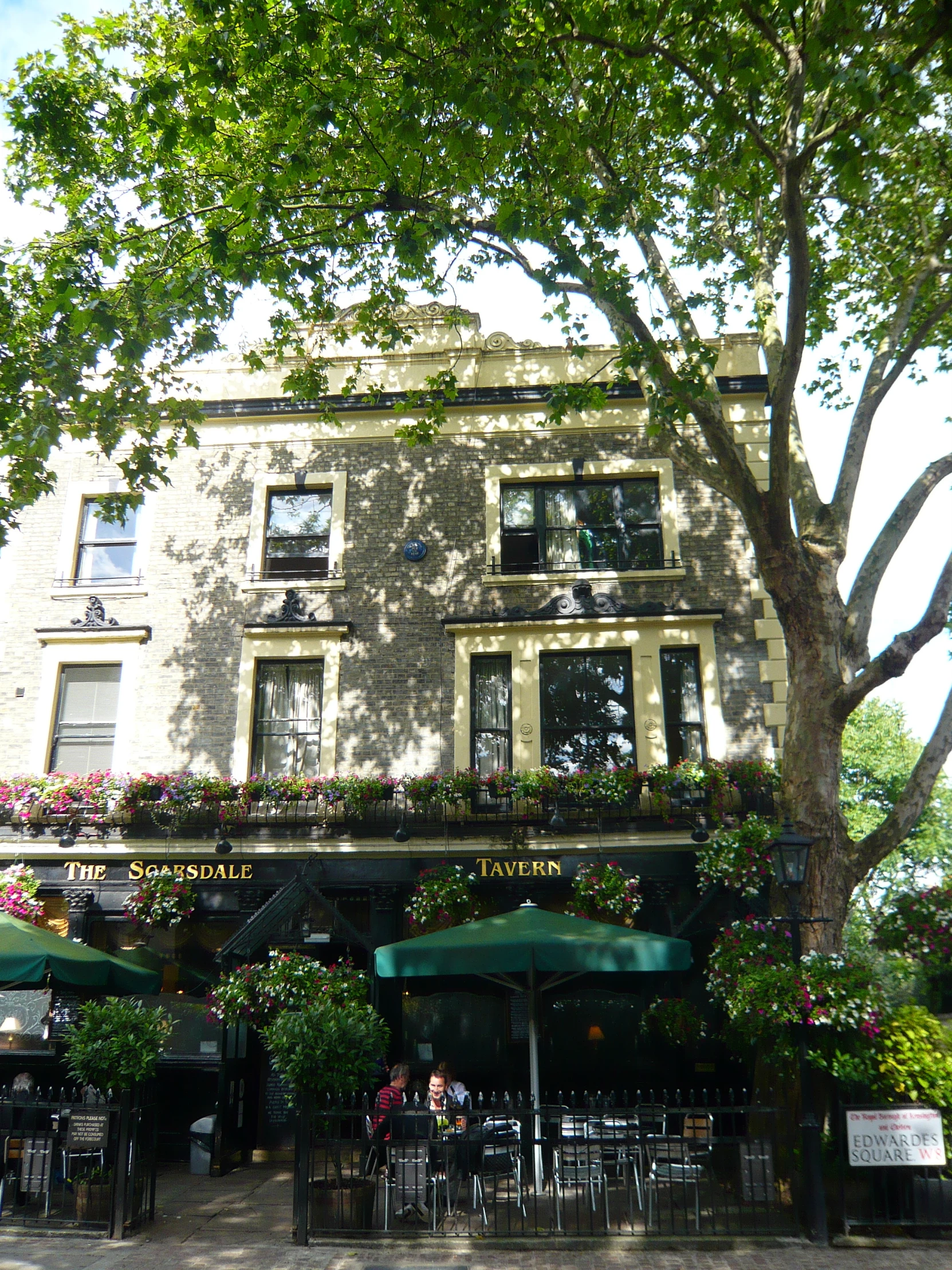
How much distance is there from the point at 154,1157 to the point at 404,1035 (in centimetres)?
464

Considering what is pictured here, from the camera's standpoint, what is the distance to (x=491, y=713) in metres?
14.8

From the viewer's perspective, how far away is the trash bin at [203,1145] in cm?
1223

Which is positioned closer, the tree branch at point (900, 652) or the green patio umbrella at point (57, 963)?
the green patio umbrella at point (57, 963)

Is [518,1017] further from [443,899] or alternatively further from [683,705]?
[683,705]

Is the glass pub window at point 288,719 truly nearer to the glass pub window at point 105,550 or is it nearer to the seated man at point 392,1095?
the glass pub window at point 105,550

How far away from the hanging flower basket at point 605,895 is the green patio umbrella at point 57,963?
5.73 meters

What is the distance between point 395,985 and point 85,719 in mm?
6572

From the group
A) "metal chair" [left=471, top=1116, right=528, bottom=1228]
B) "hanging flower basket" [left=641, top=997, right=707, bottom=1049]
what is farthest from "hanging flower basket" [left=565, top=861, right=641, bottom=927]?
"metal chair" [left=471, top=1116, right=528, bottom=1228]

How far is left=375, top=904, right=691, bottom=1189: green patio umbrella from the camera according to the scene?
31.4 ft

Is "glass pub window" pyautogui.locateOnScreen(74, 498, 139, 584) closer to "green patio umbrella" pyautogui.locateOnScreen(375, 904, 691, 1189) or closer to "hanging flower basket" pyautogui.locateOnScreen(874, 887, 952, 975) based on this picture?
Result: "green patio umbrella" pyautogui.locateOnScreen(375, 904, 691, 1189)

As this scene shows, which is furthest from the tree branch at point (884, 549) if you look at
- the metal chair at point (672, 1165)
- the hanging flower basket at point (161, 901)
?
the hanging flower basket at point (161, 901)

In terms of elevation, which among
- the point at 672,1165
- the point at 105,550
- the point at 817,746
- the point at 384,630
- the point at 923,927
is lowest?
the point at 672,1165

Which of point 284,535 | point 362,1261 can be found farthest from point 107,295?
point 362,1261

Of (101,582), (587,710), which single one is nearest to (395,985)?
(587,710)
